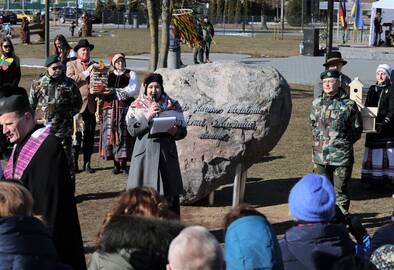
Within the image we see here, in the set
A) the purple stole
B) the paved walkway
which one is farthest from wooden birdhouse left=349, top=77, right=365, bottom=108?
the paved walkway

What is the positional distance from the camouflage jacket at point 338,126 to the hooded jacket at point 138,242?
473cm

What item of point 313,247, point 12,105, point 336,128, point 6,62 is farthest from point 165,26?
point 313,247

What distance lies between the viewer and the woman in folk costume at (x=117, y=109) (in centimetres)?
1011

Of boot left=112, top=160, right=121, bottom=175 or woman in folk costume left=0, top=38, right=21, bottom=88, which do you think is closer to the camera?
boot left=112, top=160, right=121, bottom=175

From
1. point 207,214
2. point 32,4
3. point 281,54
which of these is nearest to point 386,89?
point 207,214

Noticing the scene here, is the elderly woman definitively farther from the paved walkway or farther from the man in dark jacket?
the paved walkway

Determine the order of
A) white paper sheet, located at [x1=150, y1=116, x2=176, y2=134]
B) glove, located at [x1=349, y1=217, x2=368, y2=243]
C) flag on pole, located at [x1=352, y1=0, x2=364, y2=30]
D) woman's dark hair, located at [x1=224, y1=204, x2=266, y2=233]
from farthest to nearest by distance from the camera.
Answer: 1. flag on pole, located at [x1=352, y1=0, x2=364, y2=30]
2. white paper sheet, located at [x1=150, y1=116, x2=176, y2=134]
3. glove, located at [x1=349, y1=217, x2=368, y2=243]
4. woman's dark hair, located at [x1=224, y1=204, x2=266, y2=233]

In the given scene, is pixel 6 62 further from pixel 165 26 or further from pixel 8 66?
pixel 165 26

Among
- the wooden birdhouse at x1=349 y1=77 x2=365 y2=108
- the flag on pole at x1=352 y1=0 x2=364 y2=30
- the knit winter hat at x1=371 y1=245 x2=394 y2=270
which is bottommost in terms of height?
the knit winter hat at x1=371 y1=245 x2=394 y2=270

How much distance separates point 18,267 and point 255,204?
596 centimetres

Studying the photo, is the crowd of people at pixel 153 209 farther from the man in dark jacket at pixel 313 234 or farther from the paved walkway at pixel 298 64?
the paved walkway at pixel 298 64

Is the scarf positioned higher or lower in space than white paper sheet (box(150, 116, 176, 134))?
higher

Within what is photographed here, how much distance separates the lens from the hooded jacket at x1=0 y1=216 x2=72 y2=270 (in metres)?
3.49

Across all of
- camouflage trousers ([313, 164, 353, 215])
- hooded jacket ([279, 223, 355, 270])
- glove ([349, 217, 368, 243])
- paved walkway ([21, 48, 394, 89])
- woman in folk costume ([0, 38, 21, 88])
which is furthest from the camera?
paved walkway ([21, 48, 394, 89])
